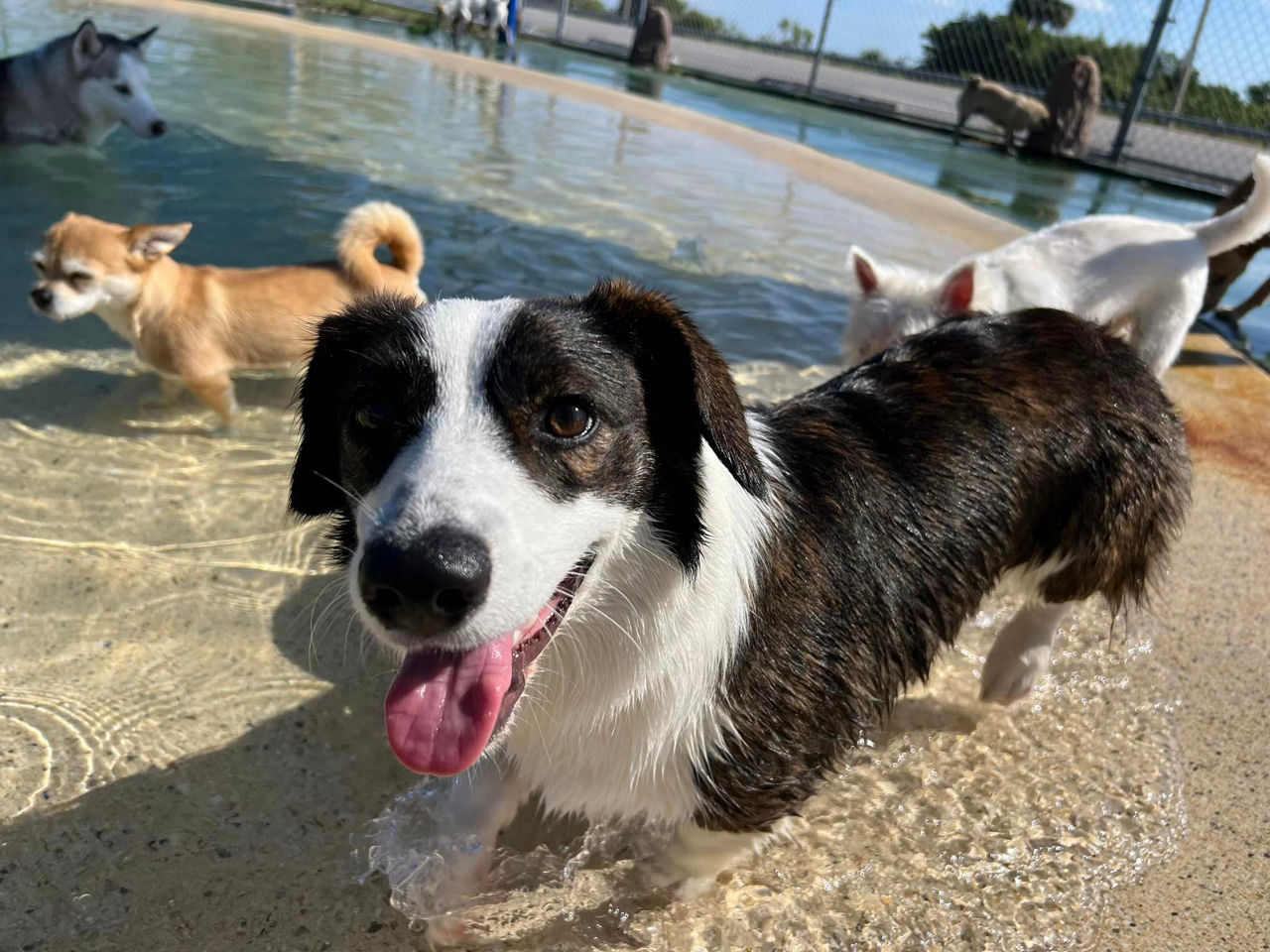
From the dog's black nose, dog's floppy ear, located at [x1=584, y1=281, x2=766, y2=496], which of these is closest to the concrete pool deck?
the dog's black nose

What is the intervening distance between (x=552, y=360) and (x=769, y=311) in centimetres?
525

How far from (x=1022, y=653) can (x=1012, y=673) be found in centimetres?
8

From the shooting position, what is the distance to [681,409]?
2100 mm

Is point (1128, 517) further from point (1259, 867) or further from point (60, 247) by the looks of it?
point (60, 247)

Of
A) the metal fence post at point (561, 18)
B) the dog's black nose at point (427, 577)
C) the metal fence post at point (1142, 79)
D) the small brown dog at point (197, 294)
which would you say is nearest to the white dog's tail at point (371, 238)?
the small brown dog at point (197, 294)

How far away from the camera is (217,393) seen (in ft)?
15.4

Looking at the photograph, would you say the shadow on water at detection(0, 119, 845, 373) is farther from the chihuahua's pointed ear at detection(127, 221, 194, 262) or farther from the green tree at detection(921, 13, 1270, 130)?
the green tree at detection(921, 13, 1270, 130)

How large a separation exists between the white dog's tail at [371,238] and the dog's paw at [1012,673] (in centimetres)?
356

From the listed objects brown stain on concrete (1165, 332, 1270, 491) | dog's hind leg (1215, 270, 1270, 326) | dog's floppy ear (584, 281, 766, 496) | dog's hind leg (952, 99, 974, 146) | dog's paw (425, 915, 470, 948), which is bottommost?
dog's paw (425, 915, 470, 948)

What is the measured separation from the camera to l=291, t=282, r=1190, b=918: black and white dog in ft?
5.92

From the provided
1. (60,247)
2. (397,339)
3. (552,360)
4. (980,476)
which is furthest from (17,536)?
(980,476)

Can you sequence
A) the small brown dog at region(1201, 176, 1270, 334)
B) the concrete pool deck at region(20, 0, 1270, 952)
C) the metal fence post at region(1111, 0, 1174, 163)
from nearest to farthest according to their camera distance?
1. the concrete pool deck at region(20, 0, 1270, 952)
2. the small brown dog at region(1201, 176, 1270, 334)
3. the metal fence post at region(1111, 0, 1174, 163)

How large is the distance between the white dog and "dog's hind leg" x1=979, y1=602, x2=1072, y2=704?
6.62 feet

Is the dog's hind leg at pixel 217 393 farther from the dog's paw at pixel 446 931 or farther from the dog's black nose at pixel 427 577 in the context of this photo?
the dog's black nose at pixel 427 577
